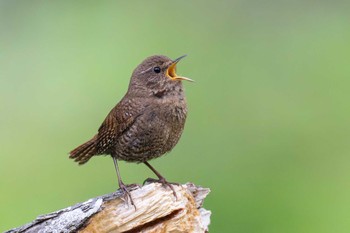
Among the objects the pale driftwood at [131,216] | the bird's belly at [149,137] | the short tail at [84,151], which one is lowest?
the pale driftwood at [131,216]

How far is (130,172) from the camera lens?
24.7 ft

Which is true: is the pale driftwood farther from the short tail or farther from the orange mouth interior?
the orange mouth interior

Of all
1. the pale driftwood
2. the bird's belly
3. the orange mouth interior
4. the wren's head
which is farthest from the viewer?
the orange mouth interior

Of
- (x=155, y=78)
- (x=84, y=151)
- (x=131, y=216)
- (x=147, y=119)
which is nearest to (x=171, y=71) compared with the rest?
(x=155, y=78)

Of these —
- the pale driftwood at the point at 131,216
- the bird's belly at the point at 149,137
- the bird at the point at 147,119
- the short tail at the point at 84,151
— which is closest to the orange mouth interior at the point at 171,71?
the bird at the point at 147,119

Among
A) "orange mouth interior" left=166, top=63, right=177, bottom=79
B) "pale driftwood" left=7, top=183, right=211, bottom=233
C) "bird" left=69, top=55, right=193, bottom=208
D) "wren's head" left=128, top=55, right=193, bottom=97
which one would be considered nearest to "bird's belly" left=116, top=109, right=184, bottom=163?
"bird" left=69, top=55, right=193, bottom=208

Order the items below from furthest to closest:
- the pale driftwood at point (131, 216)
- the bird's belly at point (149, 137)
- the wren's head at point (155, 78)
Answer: the wren's head at point (155, 78), the bird's belly at point (149, 137), the pale driftwood at point (131, 216)

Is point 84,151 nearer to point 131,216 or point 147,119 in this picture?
point 147,119

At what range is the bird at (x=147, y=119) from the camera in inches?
207

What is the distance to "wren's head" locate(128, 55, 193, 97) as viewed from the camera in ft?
17.7

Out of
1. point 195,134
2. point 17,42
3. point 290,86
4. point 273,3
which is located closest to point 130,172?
point 195,134

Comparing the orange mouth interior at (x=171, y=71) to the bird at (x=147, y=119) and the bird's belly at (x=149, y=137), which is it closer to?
the bird at (x=147, y=119)

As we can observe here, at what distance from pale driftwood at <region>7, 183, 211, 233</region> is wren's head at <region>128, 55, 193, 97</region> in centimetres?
82

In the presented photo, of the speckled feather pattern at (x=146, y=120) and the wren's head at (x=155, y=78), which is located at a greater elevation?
the wren's head at (x=155, y=78)
